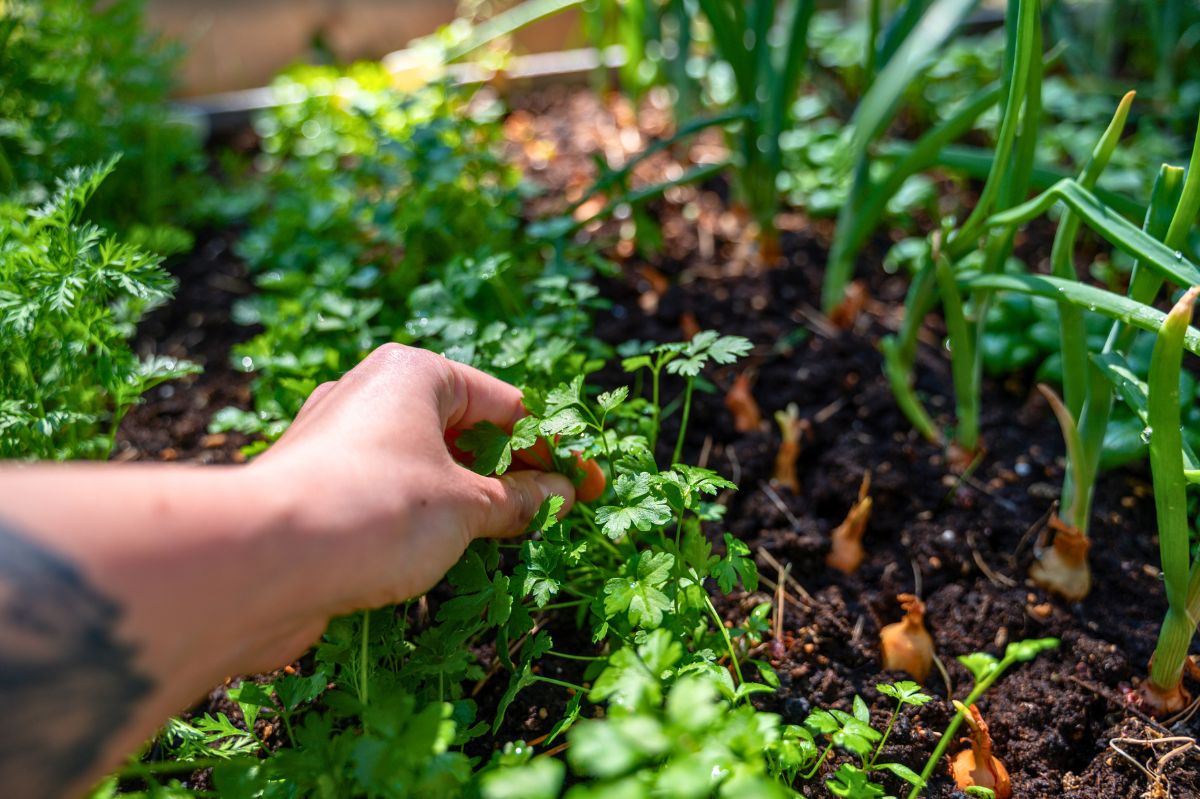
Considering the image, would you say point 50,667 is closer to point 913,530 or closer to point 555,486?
point 555,486

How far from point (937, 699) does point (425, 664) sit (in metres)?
0.75

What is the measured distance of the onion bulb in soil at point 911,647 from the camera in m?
1.39

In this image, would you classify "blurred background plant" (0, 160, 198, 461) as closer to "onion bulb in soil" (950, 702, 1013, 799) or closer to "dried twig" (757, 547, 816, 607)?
"dried twig" (757, 547, 816, 607)

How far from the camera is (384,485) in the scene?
37.3 inches

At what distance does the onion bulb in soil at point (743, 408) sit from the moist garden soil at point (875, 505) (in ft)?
0.10

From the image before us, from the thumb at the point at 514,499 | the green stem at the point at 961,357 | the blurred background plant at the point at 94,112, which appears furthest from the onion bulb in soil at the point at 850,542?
the blurred background plant at the point at 94,112

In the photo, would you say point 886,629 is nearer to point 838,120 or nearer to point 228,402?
point 228,402

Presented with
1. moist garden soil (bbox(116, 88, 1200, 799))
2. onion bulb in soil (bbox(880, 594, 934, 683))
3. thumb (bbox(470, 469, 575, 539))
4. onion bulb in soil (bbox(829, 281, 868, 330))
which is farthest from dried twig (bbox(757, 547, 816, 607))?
onion bulb in soil (bbox(829, 281, 868, 330))

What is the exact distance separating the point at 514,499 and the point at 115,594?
0.54m

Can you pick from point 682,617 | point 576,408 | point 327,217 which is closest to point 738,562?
point 682,617

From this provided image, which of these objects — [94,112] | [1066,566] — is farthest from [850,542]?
[94,112]

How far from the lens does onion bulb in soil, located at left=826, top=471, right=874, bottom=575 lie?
1551 millimetres

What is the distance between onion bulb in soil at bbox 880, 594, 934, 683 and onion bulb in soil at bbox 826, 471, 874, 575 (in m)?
0.18

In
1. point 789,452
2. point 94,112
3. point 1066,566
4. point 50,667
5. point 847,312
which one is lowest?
point 1066,566
